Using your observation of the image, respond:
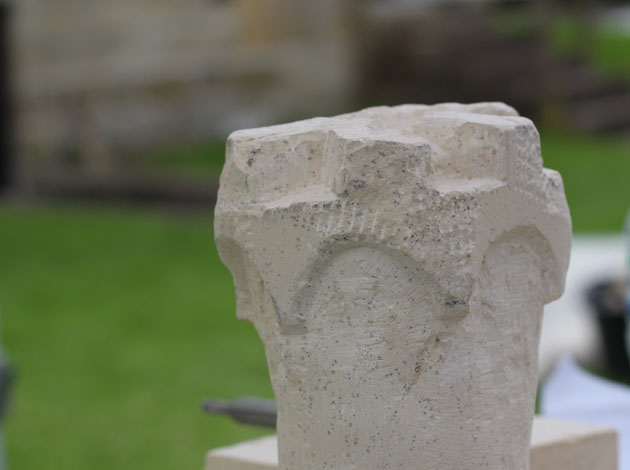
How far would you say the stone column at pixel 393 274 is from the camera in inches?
71.3

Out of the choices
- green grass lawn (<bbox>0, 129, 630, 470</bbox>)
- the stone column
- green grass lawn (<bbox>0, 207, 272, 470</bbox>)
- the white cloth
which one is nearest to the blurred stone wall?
green grass lawn (<bbox>0, 129, 630, 470</bbox>)

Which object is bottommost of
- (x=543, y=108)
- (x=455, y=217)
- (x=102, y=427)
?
(x=102, y=427)

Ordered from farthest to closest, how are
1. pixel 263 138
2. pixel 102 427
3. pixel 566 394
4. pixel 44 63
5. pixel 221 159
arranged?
pixel 221 159
pixel 44 63
pixel 102 427
pixel 566 394
pixel 263 138

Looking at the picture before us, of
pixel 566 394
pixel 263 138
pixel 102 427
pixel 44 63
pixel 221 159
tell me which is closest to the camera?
pixel 263 138

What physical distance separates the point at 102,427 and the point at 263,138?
3.54m

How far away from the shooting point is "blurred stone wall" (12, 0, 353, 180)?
33.0ft

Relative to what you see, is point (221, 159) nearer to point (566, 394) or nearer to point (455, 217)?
point (566, 394)

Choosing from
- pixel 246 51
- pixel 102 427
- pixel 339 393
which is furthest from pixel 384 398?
pixel 246 51

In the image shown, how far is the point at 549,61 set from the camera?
479 inches

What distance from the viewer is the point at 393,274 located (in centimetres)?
185

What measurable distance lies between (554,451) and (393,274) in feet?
2.87

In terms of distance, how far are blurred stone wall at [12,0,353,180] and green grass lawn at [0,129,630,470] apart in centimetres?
117

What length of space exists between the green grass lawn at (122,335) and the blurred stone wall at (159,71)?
117 centimetres

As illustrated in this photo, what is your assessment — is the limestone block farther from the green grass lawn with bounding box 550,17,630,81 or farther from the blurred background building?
the green grass lawn with bounding box 550,17,630,81
